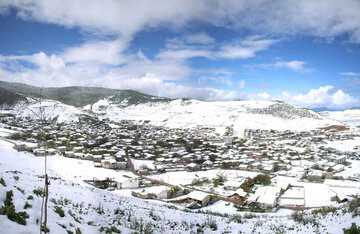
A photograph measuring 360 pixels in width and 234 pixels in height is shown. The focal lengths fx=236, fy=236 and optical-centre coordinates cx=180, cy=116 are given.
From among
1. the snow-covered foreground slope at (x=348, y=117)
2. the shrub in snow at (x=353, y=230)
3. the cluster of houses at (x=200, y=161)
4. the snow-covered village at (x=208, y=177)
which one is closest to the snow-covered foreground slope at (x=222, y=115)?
the snow-covered foreground slope at (x=348, y=117)

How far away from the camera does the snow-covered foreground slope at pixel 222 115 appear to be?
221 ft

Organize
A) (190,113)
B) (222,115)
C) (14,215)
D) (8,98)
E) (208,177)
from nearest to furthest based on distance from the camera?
(14,215) < (208,177) < (8,98) < (222,115) < (190,113)

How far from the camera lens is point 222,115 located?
252 ft

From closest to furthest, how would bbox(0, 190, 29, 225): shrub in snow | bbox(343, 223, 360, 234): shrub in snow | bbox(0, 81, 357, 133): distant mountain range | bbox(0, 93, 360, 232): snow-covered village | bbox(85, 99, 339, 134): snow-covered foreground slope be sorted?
bbox(0, 190, 29, 225): shrub in snow, bbox(343, 223, 360, 234): shrub in snow, bbox(0, 93, 360, 232): snow-covered village, bbox(0, 81, 357, 133): distant mountain range, bbox(85, 99, 339, 134): snow-covered foreground slope

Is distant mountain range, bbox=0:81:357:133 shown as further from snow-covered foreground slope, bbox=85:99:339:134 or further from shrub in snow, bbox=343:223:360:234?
shrub in snow, bbox=343:223:360:234

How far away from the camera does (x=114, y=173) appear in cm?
1969

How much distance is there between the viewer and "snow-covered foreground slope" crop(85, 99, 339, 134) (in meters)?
67.5

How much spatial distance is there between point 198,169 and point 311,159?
14662 mm

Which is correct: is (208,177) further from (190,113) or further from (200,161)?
(190,113)

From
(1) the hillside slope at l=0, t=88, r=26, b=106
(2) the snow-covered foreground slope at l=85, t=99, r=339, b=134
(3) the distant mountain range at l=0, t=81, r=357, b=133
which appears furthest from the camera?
(2) the snow-covered foreground slope at l=85, t=99, r=339, b=134

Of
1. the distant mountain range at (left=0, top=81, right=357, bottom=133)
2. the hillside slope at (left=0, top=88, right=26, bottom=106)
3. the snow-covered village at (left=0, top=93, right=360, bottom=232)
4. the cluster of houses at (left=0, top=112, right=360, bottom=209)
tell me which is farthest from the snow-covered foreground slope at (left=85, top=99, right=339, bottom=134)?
the snow-covered village at (left=0, top=93, right=360, bottom=232)

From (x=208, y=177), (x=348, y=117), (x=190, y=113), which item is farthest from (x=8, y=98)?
→ (x=348, y=117)

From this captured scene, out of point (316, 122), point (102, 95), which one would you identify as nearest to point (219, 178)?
point (316, 122)

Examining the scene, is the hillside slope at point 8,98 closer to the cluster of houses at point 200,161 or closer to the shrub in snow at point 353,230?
the cluster of houses at point 200,161
